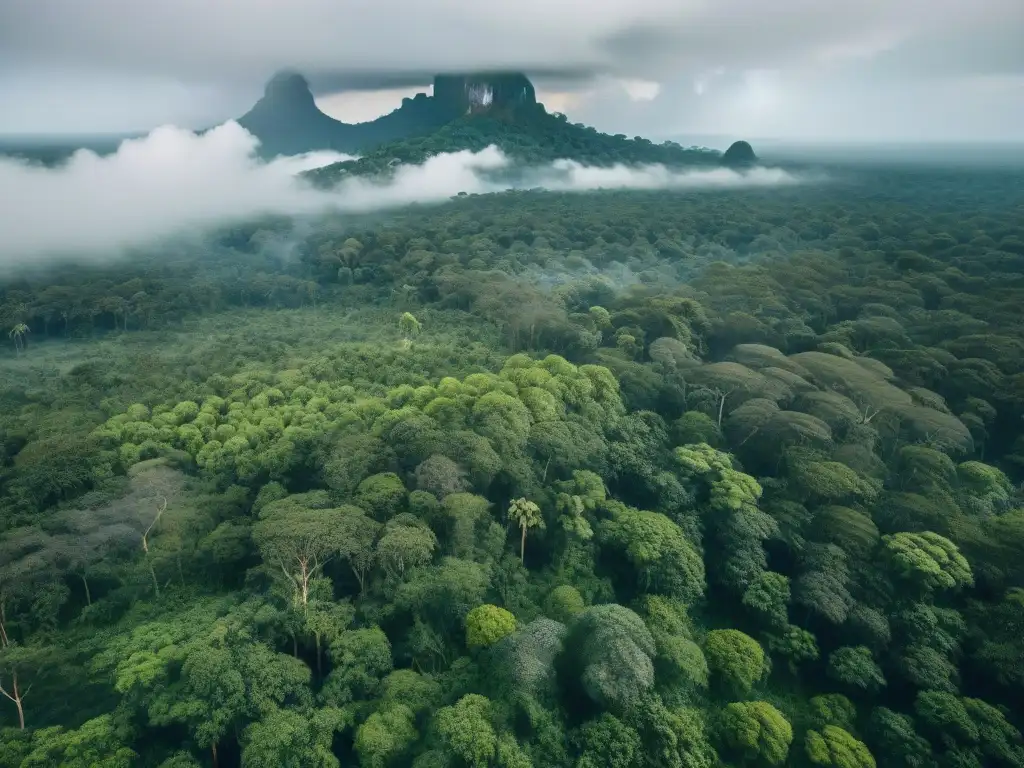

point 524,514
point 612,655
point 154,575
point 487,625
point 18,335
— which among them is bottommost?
point 18,335

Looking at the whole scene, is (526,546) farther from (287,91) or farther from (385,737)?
(287,91)

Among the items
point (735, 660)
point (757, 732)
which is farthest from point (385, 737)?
point (735, 660)

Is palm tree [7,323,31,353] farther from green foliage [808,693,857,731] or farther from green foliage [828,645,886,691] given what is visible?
green foliage [828,645,886,691]

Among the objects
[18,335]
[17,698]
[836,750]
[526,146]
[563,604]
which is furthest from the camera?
[526,146]

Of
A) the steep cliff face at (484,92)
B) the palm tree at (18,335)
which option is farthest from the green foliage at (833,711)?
the steep cliff face at (484,92)

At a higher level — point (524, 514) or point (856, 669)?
point (524, 514)
